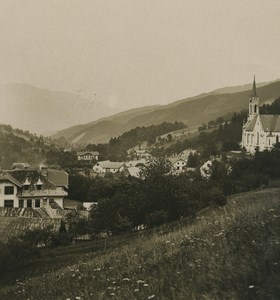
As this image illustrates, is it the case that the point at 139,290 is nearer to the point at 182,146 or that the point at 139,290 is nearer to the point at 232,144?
the point at 232,144

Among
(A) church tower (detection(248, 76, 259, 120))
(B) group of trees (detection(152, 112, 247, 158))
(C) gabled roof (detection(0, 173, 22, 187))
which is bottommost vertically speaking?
(C) gabled roof (detection(0, 173, 22, 187))

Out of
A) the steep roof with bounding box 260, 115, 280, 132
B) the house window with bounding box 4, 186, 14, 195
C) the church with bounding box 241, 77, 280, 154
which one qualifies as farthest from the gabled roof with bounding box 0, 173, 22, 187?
the steep roof with bounding box 260, 115, 280, 132

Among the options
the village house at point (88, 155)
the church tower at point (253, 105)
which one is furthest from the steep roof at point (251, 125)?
the village house at point (88, 155)

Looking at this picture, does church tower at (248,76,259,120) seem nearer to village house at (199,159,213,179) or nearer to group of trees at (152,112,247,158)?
group of trees at (152,112,247,158)

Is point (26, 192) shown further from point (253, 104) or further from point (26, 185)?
point (253, 104)

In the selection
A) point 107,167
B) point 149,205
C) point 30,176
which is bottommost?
point 149,205

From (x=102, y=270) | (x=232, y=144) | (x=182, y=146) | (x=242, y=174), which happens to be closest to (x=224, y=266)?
(x=102, y=270)

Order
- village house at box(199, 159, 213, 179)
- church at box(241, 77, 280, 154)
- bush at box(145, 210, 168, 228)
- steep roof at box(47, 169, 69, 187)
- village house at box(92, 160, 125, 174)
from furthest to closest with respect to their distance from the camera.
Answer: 1. church at box(241, 77, 280, 154)
2. village house at box(92, 160, 125, 174)
3. village house at box(199, 159, 213, 179)
4. steep roof at box(47, 169, 69, 187)
5. bush at box(145, 210, 168, 228)

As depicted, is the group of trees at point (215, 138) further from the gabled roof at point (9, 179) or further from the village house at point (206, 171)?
the gabled roof at point (9, 179)

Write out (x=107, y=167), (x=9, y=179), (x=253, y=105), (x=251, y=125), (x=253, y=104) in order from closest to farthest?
(x=9, y=179) < (x=107, y=167) < (x=251, y=125) < (x=253, y=104) < (x=253, y=105)

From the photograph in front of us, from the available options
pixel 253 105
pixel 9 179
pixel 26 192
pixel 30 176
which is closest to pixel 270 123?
pixel 253 105
